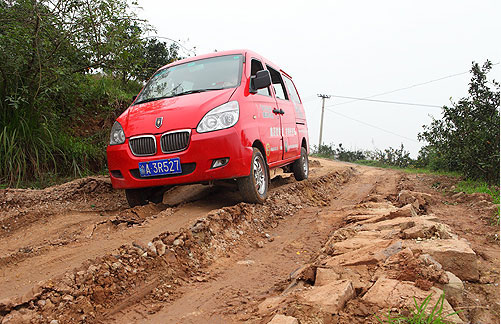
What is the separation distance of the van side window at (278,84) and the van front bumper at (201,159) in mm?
2193

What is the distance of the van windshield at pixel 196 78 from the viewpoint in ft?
15.7

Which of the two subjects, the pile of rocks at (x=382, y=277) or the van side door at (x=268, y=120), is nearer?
the pile of rocks at (x=382, y=277)

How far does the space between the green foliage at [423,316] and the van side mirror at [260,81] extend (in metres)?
3.42

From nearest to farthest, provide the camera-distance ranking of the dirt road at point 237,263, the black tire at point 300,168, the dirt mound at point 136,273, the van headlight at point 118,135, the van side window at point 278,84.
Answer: the dirt road at point 237,263
the dirt mound at point 136,273
the van headlight at point 118,135
the van side window at point 278,84
the black tire at point 300,168

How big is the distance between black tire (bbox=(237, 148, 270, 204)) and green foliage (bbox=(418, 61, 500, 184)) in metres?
4.52

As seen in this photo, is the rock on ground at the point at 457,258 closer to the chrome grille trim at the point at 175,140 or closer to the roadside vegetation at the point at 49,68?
the chrome grille trim at the point at 175,140

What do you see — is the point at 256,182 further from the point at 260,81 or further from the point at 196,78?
the point at 196,78

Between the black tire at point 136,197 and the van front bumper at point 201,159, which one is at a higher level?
the van front bumper at point 201,159

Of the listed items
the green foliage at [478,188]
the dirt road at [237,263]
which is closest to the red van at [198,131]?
the dirt road at [237,263]

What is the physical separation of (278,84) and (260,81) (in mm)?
1857

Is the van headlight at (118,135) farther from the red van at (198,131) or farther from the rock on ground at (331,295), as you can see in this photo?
the rock on ground at (331,295)

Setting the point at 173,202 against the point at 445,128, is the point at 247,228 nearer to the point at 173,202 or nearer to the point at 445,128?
the point at 173,202

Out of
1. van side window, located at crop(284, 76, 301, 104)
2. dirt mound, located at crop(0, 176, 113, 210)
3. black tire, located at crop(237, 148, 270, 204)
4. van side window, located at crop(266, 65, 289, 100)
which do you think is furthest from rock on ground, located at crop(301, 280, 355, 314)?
van side window, located at crop(284, 76, 301, 104)

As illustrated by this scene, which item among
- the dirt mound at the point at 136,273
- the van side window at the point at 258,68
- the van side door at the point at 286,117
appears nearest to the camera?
the dirt mound at the point at 136,273
